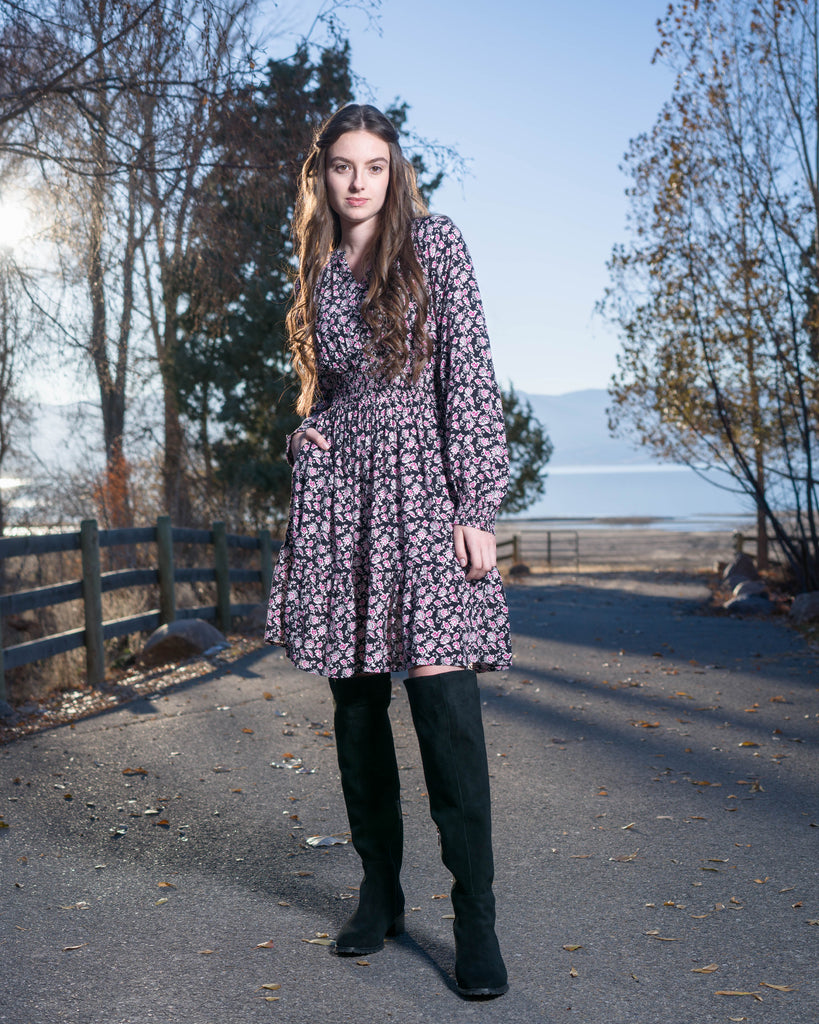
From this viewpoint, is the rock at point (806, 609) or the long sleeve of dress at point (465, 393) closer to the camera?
the long sleeve of dress at point (465, 393)

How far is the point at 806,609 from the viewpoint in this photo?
10.2 metres

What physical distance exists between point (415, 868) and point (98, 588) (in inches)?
183

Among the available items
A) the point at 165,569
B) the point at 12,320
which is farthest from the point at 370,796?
the point at 165,569

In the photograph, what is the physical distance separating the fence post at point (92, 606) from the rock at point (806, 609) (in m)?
6.86

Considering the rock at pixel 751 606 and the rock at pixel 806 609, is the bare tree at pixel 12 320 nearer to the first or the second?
the rock at pixel 806 609

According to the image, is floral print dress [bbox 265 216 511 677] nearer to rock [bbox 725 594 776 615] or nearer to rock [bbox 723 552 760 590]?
rock [bbox 725 594 776 615]

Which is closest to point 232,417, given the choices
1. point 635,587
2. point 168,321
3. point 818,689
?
point 168,321

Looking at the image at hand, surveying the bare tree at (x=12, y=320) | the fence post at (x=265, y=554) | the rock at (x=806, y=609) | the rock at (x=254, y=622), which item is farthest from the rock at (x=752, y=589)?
the bare tree at (x=12, y=320)

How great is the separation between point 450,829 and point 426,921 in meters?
0.54

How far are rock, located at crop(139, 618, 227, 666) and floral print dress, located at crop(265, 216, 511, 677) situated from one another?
225 inches

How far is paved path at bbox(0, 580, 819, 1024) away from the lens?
2.28 meters

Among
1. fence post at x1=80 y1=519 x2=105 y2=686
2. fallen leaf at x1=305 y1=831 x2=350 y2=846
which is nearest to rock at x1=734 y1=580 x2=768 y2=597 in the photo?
fence post at x1=80 y1=519 x2=105 y2=686

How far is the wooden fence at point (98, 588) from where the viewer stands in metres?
6.39

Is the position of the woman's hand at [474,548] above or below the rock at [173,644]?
above
